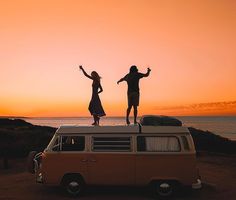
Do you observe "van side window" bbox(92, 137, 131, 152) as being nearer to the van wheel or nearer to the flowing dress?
the van wheel

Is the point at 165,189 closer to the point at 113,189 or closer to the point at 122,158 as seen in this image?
the point at 122,158

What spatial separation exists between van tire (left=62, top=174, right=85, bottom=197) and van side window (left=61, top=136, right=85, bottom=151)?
108 centimetres

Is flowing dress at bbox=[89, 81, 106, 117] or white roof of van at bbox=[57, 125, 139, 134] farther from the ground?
flowing dress at bbox=[89, 81, 106, 117]

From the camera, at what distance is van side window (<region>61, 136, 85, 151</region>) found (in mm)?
14383

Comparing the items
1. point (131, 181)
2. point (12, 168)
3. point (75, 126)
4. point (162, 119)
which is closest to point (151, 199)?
point (131, 181)

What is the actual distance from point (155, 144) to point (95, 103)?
4886 millimetres

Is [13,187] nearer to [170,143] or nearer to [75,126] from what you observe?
[75,126]

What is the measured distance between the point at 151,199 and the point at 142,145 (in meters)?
2.10

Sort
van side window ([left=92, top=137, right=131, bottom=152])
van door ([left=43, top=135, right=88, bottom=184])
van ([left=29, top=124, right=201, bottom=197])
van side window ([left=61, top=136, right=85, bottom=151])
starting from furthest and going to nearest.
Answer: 1. van side window ([left=61, top=136, right=85, bottom=151])
2. van door ([left=43, top=135, right=88, bottom=184])
3. van side window ([left=92, top=137, right=131, bottom=152])
4. van ([left=29, top=124, right=201, bottom=197])

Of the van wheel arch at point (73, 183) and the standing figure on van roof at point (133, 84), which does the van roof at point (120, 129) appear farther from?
the standing figure on van roof at point (133, 84)

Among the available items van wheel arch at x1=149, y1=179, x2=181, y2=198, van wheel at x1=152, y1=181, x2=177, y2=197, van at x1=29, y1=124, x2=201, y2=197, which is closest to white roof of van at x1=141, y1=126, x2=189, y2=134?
van at x1=29, y1=124, x2=201, y2=197

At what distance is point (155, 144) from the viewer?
46.2 ft

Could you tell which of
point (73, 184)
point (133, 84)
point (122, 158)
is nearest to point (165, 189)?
point (122, 158)

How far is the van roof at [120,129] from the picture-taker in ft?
45.9
